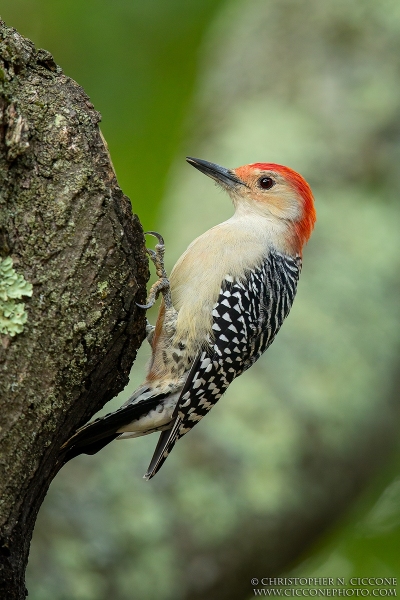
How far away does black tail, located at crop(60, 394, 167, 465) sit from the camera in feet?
11.3

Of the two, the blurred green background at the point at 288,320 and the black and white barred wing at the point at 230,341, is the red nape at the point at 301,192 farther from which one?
the blurred green background at the point at 288,320

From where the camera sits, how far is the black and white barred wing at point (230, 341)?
4.22 metres

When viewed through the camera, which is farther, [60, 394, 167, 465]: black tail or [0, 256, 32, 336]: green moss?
[60, 394, 167, 465]: black tail

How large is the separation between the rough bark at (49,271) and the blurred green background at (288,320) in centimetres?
172

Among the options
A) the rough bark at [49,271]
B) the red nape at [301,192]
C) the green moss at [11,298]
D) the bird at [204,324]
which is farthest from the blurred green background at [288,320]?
the green moss at [11,298]

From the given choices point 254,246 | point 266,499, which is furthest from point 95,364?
point 266,499

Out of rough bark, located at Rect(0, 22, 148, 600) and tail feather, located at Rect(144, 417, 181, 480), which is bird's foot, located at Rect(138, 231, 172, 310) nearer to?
tail feather, located at Rect(144, 417, 181, 480)

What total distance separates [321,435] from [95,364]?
2660mm

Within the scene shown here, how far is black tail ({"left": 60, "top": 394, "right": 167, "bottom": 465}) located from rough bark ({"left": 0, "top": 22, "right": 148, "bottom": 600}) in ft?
1.03

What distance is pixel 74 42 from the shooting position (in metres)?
6.14

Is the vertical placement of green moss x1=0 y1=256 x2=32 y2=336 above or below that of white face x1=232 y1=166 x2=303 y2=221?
below

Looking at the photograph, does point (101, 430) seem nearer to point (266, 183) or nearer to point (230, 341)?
point (230, 341)

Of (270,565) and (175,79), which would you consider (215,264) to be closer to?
(270,565)

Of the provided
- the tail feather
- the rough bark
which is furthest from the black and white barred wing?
the rough bark
